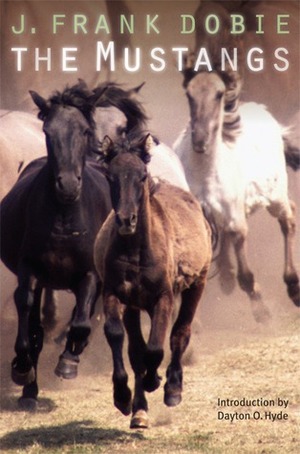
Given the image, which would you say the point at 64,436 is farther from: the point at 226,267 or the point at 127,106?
the point at 226,267

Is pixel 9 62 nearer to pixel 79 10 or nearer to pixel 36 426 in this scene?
pixel 79 10

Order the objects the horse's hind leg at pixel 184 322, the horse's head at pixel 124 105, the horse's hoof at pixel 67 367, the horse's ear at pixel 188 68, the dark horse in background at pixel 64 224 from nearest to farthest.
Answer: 1. the horse's hind leg at pixel 184 322
2. the dark horse in background at pixel 64 224
3. the horse's hoof at pixel 67 367
4. the horse's head at pixel 124 105
5. the horse's ear at pixel 188 68

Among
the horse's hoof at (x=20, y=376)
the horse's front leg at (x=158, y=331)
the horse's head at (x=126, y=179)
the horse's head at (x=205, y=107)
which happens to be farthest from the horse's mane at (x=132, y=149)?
the horse's head at (x=205, y=107)

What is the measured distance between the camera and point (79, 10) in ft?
50.4

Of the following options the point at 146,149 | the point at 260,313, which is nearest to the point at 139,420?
the point at 146,149

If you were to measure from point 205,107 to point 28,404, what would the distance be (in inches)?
138

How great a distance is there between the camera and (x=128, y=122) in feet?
40.3

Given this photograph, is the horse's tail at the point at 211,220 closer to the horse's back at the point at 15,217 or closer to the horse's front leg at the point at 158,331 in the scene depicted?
the horse's back at the point at 15,217

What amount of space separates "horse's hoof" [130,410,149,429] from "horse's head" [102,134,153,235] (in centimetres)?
137

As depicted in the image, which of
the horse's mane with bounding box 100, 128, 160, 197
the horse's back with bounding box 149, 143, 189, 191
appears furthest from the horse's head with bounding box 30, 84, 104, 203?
the horse's back with bounding box 149, 143, 189, 191

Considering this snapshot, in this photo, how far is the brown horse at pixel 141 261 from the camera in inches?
397

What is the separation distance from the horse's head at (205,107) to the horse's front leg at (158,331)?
444cm

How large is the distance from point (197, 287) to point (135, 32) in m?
4.82

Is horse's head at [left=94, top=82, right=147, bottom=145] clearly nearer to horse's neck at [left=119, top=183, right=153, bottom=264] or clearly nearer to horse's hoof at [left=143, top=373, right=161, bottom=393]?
horse's neck at [left=119, top=183, right=153, bottom=264]
